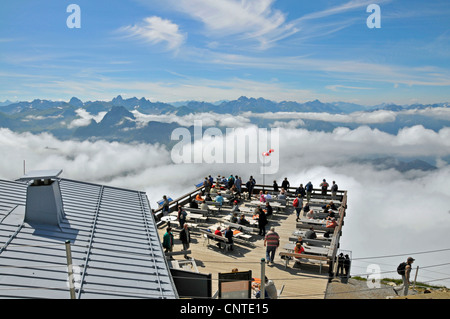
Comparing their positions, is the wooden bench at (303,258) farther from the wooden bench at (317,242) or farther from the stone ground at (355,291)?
the wooden bench at (317,242)

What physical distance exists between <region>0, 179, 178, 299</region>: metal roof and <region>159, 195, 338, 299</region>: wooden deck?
2.92 metres

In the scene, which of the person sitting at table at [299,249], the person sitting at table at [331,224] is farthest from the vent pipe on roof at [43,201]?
the person sitting at table at [331,224]

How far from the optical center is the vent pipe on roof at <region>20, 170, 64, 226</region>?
9922 millimetres

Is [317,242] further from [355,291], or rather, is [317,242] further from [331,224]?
[355,291]

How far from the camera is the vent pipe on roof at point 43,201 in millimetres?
9922

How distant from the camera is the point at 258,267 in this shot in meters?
13.3

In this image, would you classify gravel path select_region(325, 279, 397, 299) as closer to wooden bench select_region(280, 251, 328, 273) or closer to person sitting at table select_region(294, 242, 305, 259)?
wooden bench select_region(280, 251, 328, 273)

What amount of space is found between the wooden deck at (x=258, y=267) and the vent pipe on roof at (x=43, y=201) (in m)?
5.77

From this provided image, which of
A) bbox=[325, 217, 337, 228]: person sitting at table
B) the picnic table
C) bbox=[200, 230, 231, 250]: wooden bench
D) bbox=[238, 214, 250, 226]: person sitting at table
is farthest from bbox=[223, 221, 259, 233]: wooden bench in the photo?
bbox=[325, 217, 337, 228]: person sitting at table

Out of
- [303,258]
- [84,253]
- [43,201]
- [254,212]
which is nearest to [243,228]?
[254,212]

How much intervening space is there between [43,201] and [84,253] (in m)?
2.43

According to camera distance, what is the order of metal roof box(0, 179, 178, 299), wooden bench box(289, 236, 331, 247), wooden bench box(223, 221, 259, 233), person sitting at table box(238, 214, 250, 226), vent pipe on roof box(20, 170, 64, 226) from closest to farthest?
1. metal roof box(0, 179, 178, 299)
2. vent pipe on roof box(20, 170, 64, 226)
3. wooden bench box(289, 236, 331, 247)
4. wooden bench box(223, 221, 259, 233)
5. person sitting at table box(238, 214, 250, 226)
